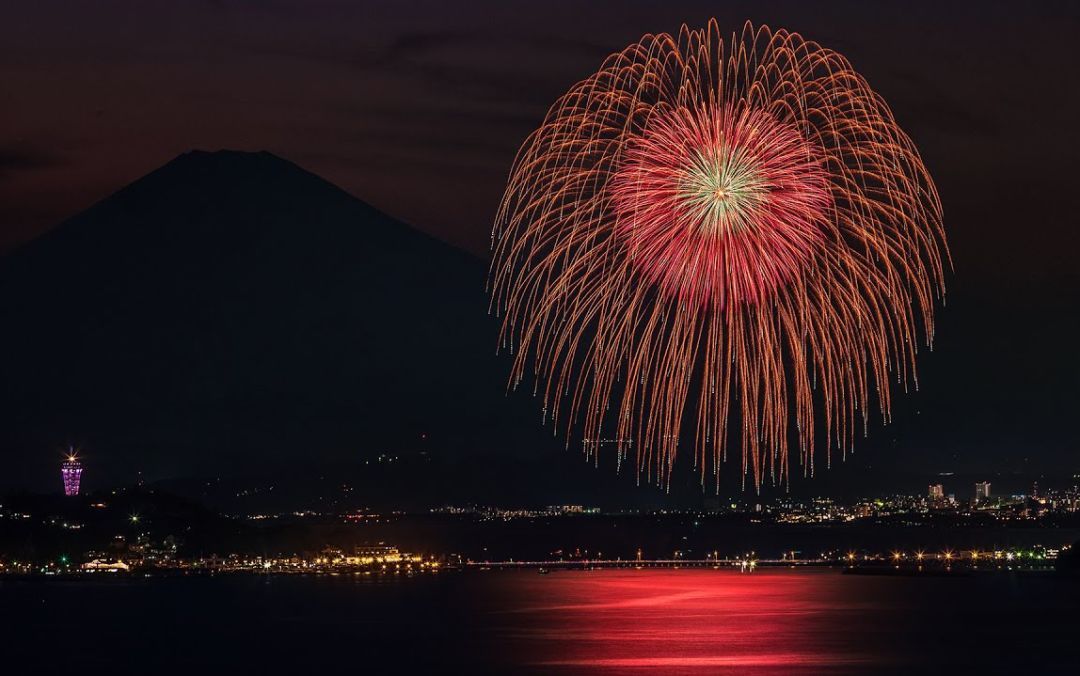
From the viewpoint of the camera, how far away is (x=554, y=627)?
388ft

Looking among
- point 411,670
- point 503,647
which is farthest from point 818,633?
point 411,670

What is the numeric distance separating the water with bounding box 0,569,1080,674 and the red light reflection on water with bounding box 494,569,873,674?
18cm

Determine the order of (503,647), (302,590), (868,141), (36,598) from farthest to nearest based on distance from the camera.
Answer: (302,590) → (36,598) → (503,647) → (868,141)

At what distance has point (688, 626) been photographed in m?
117

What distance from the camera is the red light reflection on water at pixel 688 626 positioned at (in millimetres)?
95812

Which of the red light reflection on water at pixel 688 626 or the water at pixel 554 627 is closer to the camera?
the red light reflection on water at pixel 688 626

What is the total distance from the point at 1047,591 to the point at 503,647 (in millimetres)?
71236

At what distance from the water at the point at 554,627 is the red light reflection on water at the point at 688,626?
0.18 m

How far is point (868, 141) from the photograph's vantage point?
62.5m

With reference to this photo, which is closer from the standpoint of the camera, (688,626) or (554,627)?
(688,626)

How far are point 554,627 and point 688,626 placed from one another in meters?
9.21

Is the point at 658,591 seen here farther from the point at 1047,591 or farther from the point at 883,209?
the point at 883,209

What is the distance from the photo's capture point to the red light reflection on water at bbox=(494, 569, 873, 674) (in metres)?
95.8

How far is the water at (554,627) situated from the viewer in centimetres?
9669
